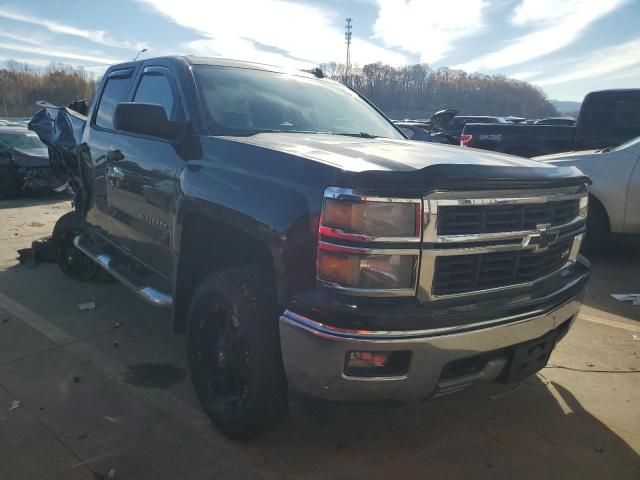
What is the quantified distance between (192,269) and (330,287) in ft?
3.97

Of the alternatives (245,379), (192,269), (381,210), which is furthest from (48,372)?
(381,210)

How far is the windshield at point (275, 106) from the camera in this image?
3.17m

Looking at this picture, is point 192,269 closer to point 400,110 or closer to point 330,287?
point 330,287

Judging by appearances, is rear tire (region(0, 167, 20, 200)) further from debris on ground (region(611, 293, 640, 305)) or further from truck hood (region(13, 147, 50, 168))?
debris on ground (region(611, 293, 640, 305))

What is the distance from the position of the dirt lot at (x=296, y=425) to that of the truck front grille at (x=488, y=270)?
2.00ft

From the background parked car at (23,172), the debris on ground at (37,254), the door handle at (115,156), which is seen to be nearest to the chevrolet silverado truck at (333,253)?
the door handle at (115,156)

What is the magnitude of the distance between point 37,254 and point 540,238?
562cm

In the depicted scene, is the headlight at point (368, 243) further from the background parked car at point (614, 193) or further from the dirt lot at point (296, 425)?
the background parked car at point (614, 193)

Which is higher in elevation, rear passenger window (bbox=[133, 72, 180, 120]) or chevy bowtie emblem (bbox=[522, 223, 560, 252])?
rear passenger window (bbox=[133, 72, 180, 120])

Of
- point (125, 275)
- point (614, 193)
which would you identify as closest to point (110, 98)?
point (125, 275)

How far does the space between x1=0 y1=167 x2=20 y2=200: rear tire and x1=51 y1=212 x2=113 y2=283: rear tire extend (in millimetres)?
7343

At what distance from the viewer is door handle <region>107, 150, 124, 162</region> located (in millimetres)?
3754

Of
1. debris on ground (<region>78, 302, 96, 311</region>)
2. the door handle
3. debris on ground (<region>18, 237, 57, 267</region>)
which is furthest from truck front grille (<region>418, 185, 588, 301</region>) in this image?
debris on ground (<region>18, 237, 57, 267</region>)

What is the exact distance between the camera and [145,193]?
11.0 feet
